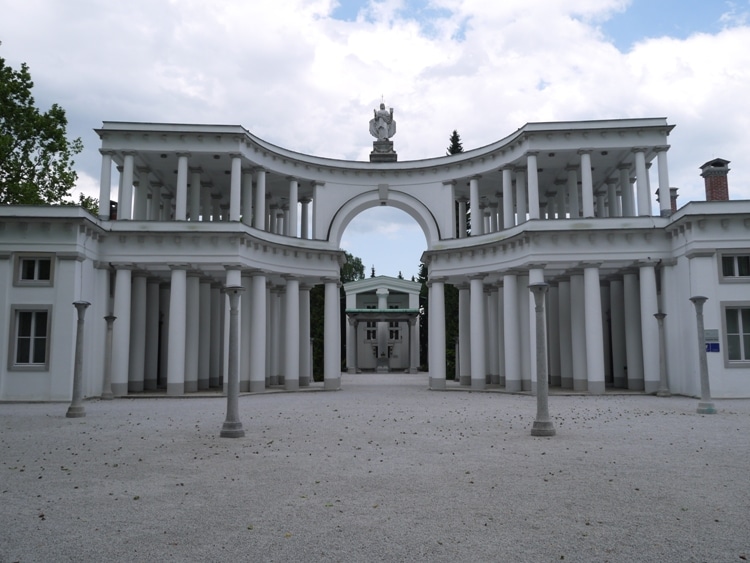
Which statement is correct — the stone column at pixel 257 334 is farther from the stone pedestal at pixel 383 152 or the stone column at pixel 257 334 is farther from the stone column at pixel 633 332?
the stone column at pixel 633 332

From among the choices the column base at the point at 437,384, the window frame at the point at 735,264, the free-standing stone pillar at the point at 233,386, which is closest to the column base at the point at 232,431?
the free-standing stone pillar at the point at 233,386

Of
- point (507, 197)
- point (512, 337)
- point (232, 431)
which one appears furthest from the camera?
point (507, 197)

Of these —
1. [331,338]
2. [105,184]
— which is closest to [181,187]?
[105,184]

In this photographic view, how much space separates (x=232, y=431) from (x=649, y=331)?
65.1 feet

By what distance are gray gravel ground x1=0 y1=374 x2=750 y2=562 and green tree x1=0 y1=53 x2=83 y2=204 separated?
19.1 meters

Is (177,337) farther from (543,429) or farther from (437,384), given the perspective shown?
(543,429)

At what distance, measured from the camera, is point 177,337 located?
92.7 ft

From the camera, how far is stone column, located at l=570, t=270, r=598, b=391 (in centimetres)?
2962

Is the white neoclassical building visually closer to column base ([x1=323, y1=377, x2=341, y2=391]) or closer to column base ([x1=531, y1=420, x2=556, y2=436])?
column base ([x1=323, y1=377, x2=341, y2=391])

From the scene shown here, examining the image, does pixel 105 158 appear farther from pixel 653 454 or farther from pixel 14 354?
pixel 653 454

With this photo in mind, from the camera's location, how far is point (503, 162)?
32.2 meters

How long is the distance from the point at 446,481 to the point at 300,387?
2635 cm

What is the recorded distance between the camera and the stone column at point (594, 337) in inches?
1101

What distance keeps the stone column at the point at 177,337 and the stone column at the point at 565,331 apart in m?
18.4
